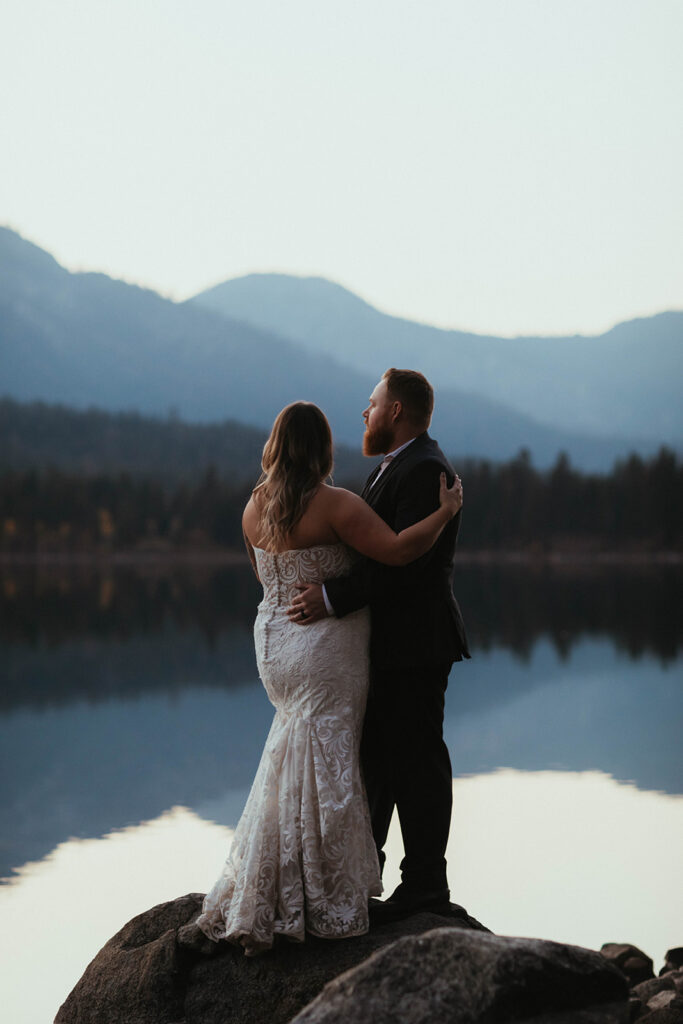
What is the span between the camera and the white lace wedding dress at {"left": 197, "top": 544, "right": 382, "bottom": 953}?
5328 mm

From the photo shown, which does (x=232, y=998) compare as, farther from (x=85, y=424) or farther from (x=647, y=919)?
(x=85, y=424)

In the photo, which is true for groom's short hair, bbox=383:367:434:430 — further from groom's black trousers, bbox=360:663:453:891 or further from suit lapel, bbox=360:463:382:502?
groom's black trousers, bbox=360:663:453:891

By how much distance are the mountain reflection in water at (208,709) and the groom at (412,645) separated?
7.13m

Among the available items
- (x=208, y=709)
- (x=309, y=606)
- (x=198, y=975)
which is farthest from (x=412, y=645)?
(x=208, y=709)

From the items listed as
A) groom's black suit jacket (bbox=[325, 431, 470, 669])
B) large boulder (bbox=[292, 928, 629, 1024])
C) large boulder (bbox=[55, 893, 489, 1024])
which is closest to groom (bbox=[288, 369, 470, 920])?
groom's black suit jacket (bbox=[325, 431, 470, 669])

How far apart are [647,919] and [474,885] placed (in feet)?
5.12

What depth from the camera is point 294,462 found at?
5375mm

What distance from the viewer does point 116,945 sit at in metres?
6.38

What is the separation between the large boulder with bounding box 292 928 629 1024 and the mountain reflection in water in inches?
322

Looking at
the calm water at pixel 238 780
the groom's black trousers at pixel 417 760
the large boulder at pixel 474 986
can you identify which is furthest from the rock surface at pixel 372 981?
the calm water at pixel 238 780

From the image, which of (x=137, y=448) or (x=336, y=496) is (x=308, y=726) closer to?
(x=336, y=496)

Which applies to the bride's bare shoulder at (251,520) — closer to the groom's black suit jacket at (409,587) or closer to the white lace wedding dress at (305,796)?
the white lace wedding dress at (305,796)

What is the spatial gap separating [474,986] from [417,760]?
1569 millimetres

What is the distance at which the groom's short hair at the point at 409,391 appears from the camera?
569 cm
